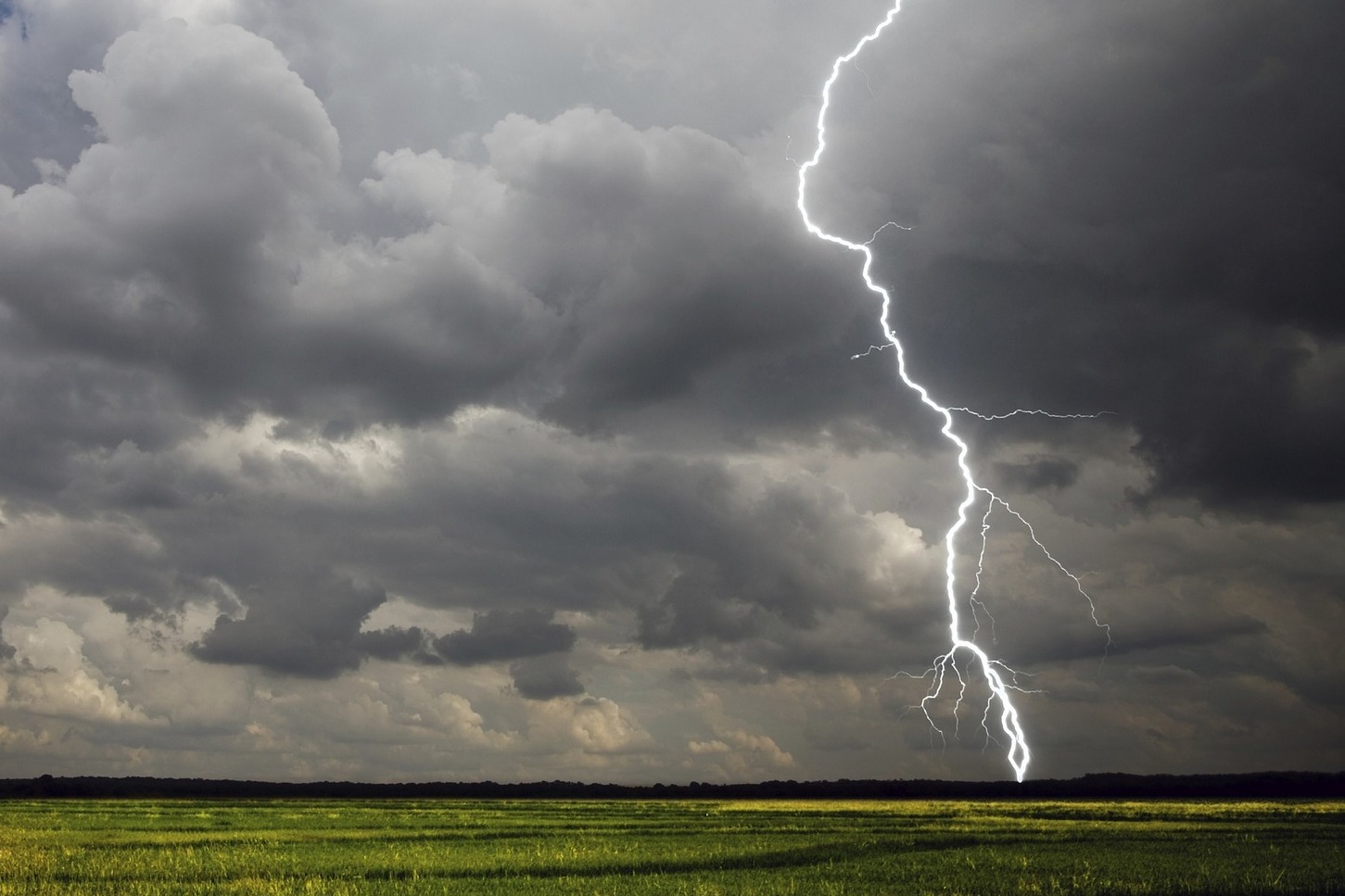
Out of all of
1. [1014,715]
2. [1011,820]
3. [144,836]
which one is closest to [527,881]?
[1014,715]

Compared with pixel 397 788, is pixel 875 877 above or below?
above

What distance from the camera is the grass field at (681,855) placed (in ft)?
73.6

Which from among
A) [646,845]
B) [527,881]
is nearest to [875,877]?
[527,881]

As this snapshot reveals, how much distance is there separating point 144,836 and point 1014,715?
34.7 meters

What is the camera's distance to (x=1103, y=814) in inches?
2142

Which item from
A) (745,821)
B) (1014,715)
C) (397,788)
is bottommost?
(397,788)

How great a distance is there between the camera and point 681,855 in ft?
97.5

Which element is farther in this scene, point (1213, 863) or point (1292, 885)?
point (1213, 863)

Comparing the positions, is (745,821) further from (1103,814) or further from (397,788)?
(397,788)

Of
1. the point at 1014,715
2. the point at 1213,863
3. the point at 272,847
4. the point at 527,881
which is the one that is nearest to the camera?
the point at 527,881

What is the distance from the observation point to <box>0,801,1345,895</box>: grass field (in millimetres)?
22422

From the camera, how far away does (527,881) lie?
23547mm

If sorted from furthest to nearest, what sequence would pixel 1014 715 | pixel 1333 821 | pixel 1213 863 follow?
1. pixel 1333 821
2. pixel 1014 715
3. pixel 1213 863

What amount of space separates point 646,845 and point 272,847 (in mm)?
13075
